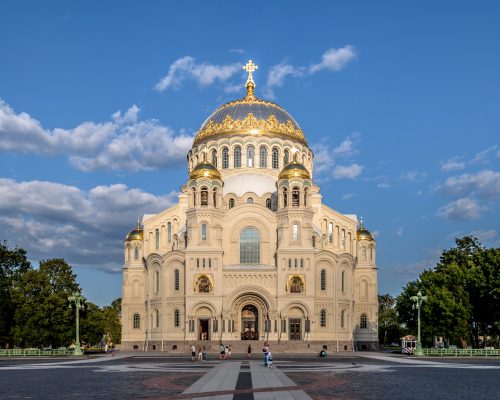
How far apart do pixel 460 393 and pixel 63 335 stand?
46344mm

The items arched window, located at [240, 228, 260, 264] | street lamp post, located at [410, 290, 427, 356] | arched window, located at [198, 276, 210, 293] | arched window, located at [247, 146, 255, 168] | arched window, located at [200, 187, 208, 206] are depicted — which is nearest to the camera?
street lamp post, located at [410, 290, 427, 356]

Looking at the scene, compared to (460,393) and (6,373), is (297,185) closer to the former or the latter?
(6,373)

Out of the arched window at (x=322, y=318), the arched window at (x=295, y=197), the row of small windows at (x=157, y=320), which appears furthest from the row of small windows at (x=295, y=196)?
the row of small windows at (x=157, y=320)

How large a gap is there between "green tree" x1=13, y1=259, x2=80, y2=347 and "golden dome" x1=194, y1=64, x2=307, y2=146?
30528 millimetres

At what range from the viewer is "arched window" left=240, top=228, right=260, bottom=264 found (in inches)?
2968

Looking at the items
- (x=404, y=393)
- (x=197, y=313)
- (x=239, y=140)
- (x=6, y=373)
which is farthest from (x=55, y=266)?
(x=404, y=393)

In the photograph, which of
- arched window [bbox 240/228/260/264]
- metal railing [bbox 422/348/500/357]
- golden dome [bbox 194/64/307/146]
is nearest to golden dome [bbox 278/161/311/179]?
arched window [bbox 240/228/260/264]

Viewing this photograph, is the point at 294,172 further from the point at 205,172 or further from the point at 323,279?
the point at 323,279

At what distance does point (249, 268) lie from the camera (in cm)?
7250

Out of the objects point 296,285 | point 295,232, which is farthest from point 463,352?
point 295,232

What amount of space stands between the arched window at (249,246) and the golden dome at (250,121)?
597 inches

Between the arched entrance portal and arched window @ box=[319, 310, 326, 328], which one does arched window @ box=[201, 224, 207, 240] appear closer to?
the arched entrance portal

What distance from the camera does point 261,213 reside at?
75500mm

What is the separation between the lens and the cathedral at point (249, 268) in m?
71.6
